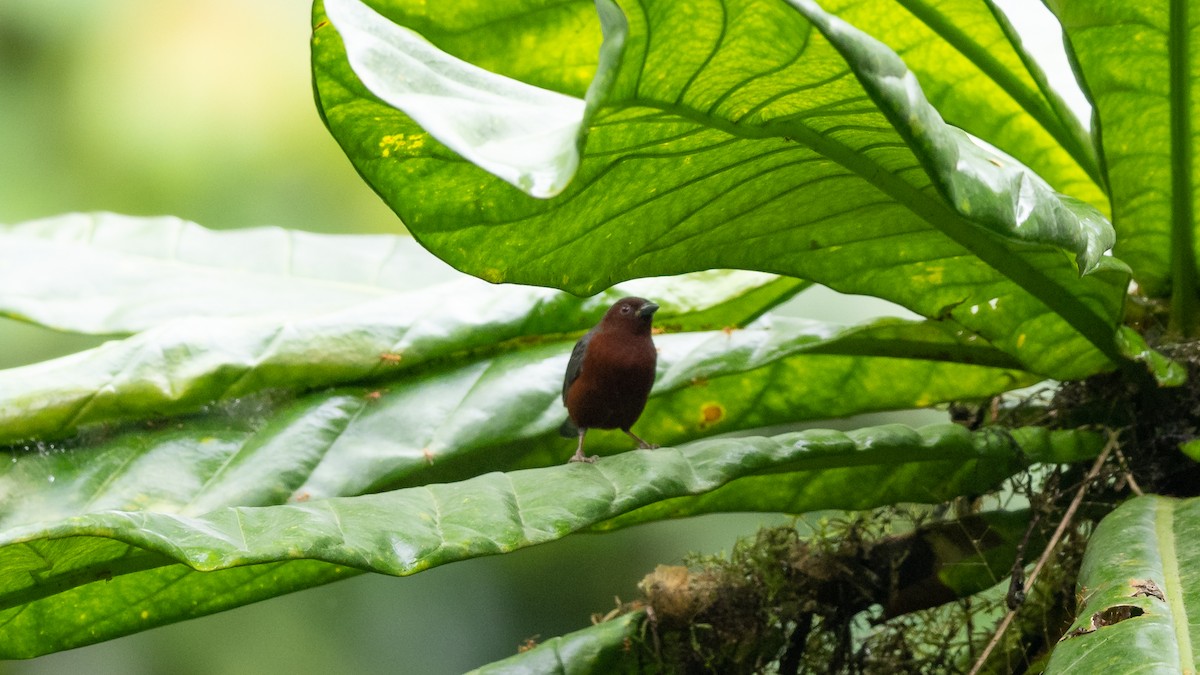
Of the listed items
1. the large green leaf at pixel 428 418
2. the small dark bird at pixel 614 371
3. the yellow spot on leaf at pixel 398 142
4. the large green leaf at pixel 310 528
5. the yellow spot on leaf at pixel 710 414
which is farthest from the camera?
the small dark bird at pixel 614 371

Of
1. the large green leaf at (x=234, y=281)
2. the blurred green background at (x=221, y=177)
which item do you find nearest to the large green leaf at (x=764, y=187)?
the large green leaf at (x=234, y=281)

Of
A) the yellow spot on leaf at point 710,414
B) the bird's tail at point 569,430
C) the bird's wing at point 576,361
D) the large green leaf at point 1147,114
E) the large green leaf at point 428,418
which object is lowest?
the bird's tail at point 569,430

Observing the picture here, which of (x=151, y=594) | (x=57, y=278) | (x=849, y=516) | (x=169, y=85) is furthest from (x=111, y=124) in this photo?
(x=849, y=516)

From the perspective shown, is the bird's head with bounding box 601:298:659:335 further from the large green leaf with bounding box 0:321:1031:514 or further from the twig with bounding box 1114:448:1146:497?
the twig with bounding box 1114:448:1146:497

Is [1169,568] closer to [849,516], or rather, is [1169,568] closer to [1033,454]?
[1033,454]

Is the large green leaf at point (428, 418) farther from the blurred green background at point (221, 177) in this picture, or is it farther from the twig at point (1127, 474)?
the blurred green background at point (221, 177)

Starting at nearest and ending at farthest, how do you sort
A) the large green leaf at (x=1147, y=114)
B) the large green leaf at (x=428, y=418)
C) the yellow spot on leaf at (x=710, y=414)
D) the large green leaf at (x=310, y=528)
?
the large green leaf at (x=310, y=528) < the large green leaf at (x=1147, y=114) < the large green leaf at (x=428, y=418) < the yellow spot on leaf at (x=710, y=414)

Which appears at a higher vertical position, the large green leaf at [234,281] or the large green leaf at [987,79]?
the large green leaf at [987,79]

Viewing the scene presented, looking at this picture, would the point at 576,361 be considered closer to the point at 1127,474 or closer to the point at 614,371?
the point at 614,371
